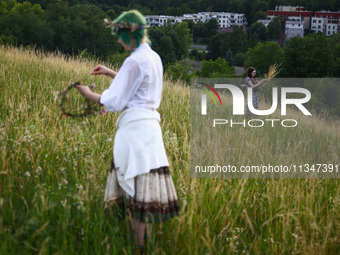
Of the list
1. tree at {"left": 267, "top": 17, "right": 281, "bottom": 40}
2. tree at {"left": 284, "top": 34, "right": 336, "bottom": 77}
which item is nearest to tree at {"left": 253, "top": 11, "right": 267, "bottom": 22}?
tree at {"left": 267, "top": 17, "right": 281, "bottom": 40}

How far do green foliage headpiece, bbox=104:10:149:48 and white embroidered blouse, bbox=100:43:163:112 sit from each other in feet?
0.25

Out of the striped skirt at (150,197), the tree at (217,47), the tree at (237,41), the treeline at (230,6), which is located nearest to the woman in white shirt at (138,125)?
the striped skirt at (150,197)

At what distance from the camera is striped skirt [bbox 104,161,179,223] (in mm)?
2814

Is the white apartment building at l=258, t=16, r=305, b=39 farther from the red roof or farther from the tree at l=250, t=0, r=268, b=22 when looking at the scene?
the tree at l=250, t=0, r=268, b=22

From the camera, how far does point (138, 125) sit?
2.77m

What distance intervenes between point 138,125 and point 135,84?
26 cm

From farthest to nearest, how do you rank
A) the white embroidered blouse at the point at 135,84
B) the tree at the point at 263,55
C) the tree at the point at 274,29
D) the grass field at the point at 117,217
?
1. the tree at the point at 274,29
2. the tree at the point at 263,55
3. the grass field at the point at 117,217
4. the white embroidered blouse at the point at 135,84

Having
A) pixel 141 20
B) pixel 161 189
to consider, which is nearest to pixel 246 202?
pixel 161 189

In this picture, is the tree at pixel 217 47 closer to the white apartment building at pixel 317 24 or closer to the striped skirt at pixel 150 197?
the white apartment building at pixel 317 24

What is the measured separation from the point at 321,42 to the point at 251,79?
5853 centimetres

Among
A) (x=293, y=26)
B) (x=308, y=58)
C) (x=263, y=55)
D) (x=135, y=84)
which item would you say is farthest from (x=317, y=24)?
(x=135, y=84)

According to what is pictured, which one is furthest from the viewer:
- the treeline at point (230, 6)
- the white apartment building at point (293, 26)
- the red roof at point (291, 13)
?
the treeline at point (230, 6)

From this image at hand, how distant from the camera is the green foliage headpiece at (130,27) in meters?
2.76

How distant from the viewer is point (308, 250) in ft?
10.6
